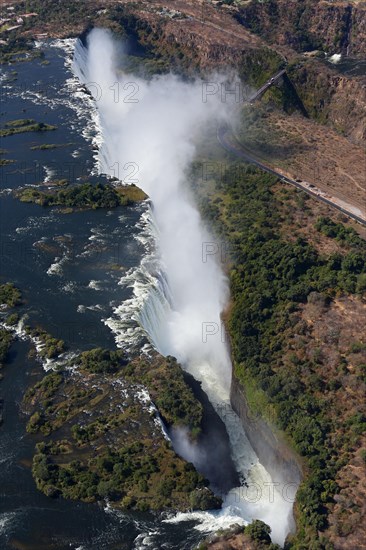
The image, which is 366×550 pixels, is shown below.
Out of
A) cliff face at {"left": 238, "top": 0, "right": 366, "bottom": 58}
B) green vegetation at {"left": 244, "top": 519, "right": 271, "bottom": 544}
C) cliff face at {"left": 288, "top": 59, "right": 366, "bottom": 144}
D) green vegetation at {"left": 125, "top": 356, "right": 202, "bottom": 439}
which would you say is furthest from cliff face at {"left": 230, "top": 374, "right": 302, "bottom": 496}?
cliff face at {"left": 238, "top": 0, "right": 366, "bottom": 58}

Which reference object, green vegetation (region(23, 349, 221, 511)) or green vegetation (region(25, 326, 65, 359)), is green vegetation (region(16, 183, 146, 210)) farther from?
green vegetation (region(23, 349, 221, 511))

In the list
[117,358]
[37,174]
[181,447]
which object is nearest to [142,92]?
[37,174]

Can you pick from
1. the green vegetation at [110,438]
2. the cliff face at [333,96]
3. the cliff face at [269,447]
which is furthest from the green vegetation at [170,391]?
the cliff face at [333,96]

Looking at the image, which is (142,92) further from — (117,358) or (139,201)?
(117,358)

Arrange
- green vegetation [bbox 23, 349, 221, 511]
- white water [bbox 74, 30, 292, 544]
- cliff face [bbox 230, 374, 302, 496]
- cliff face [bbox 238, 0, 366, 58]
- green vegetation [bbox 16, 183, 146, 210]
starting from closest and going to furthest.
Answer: green vegetation [bbox 23, 349, 221, 511] < cliff face [bbox 230, 374, 302, 496] < white water [bbox 74, 30, 292, 544] < green vegetation [bbox 16, 183, 146, 210] < cliff face [bbox 238, 0, 366, 58]

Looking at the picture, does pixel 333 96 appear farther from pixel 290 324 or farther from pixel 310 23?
pixel 290 324

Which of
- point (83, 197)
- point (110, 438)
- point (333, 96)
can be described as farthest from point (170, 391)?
point (333, 96)

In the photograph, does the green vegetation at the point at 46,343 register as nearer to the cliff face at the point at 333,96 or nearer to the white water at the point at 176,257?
the white water at the point at 176,257
